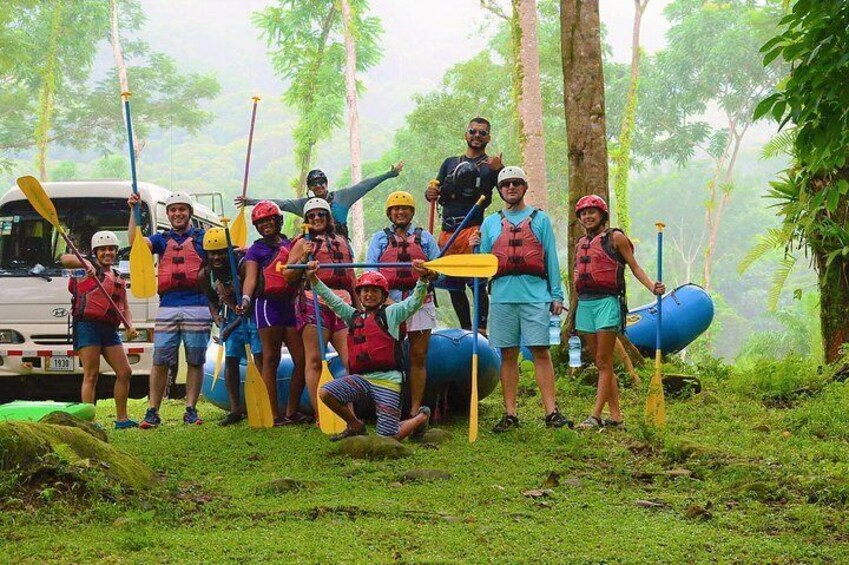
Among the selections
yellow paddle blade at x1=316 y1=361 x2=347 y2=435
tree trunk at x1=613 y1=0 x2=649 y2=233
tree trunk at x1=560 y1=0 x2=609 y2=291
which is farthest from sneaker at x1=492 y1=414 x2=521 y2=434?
tree trunk at x1=613 y1=0 x2=649 y2=233

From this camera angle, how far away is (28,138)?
132ft

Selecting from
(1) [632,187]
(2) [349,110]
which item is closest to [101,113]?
(2) [349,110]

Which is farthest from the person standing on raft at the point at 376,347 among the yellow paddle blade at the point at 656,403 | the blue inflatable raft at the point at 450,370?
the yellow paddle blade at the point at 656,403

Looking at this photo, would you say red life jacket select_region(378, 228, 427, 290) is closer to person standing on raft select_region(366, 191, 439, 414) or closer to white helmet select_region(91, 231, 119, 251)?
person standing on raft select_region(366, 191, 439, 414)

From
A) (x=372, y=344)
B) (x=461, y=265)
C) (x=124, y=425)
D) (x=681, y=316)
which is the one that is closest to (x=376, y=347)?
(x=372, y=344)

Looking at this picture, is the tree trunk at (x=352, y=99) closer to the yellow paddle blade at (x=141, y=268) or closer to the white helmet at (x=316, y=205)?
the yellow paddle blade at (x=141, y=268)

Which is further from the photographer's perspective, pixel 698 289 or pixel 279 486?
pixel 698 289

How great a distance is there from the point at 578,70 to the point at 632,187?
2163 inches

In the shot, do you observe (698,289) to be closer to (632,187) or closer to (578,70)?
(578,70)

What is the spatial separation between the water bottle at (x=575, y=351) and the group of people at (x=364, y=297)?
176 cm

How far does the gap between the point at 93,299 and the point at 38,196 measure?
3.67ft

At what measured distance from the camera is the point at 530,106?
13.5m

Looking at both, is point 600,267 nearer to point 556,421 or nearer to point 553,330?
point 553,330

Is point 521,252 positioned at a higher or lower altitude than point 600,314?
higher
